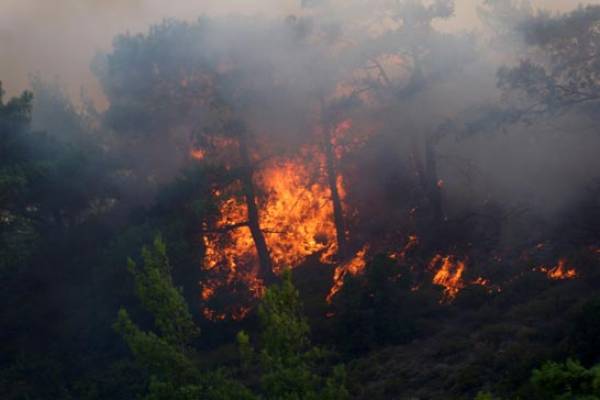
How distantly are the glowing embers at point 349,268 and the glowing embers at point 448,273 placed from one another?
3019 millimetres

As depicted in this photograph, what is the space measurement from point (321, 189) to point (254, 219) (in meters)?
3.61

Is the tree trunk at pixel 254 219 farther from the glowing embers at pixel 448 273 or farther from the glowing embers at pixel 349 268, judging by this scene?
the glowing embers at pixel 448 273

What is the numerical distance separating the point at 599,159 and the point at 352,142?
9085 millimetres

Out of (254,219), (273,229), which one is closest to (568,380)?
(254,219)

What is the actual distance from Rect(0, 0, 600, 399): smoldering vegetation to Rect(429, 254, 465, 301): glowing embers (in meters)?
0.07

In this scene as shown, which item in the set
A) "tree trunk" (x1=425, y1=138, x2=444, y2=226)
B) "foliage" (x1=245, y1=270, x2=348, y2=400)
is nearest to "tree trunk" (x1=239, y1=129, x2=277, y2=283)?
"tree trunk" (x1=425, y1=138, x2=444, y2=226)

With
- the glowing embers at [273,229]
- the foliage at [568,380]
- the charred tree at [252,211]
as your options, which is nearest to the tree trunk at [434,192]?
the glowing embers at [273,229]

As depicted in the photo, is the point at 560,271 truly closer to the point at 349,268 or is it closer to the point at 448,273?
the point at 448,273

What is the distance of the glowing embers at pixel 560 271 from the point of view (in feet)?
59.8

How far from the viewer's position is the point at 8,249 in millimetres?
25047

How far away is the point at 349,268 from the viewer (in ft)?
84.5

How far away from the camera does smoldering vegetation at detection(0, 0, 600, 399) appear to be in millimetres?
19031

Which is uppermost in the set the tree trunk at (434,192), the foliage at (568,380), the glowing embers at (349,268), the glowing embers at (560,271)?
the tree trunk at (434,192)

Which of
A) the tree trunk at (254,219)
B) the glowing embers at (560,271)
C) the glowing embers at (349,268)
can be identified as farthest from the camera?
the tree trunk at (254,219)
